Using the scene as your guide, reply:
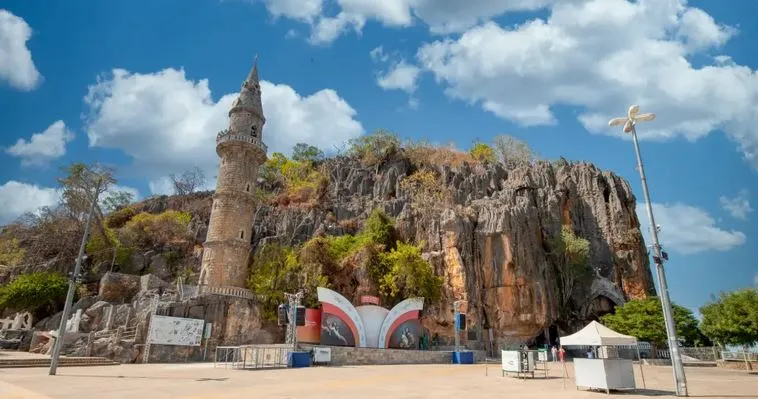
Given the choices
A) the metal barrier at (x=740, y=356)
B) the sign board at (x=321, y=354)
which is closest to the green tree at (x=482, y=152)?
the metal barrier at (x=740, y=356)

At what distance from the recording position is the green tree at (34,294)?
3656 cm

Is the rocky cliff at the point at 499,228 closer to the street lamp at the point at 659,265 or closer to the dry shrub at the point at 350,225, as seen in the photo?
the dry shrub at the point at 350,225

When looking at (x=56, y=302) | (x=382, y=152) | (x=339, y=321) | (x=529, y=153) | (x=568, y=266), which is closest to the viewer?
(x=339, y=321)

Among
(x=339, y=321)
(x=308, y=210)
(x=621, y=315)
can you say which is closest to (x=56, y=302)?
(x=308, y=210)

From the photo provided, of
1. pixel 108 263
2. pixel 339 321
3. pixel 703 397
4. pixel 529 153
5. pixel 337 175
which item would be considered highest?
pixel 529 153

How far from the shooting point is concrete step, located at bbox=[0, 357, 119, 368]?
20781mm

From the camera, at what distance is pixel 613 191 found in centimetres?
5038

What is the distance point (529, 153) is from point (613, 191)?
1600cm

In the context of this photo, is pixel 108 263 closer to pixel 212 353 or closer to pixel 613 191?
pixel 212 353

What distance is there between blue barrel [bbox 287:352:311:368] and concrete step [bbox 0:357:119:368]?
10.6 metres

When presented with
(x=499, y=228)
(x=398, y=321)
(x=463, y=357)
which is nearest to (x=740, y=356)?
(x=463, y=357)

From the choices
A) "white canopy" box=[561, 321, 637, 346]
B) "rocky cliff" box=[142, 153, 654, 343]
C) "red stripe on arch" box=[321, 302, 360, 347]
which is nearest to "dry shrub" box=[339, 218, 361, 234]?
"rocky cliff" box=[142, 153, 654, 343]

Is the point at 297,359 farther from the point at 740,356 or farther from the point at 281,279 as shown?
the point at 740,356

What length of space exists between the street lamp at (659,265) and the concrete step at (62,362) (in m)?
25.6
